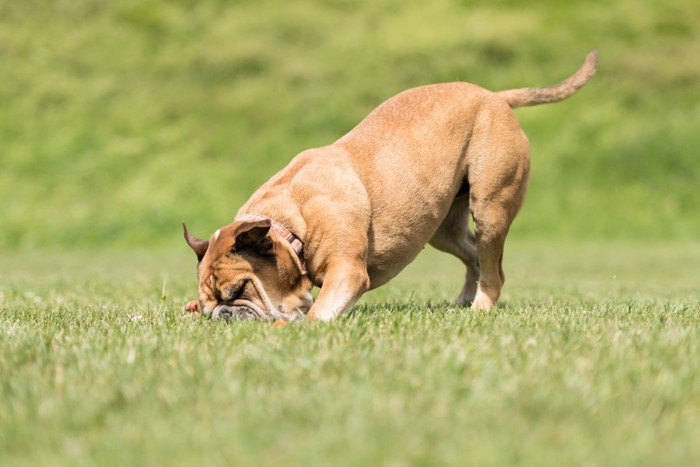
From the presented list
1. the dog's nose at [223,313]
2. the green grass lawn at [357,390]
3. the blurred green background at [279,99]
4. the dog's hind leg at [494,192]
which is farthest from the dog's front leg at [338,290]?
the blurred green background at [279,99]

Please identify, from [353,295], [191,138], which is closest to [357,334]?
[353,295]

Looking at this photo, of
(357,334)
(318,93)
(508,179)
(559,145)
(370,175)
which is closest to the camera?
(357,334)

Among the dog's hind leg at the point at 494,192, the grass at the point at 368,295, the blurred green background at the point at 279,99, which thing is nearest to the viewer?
the grass at the point at 368,295

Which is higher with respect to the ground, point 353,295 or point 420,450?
point 420,450

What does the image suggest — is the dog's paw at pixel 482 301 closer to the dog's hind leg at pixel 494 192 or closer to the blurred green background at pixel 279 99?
the dog's hind leg at pixel 494 192

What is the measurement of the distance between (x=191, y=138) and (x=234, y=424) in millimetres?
22062

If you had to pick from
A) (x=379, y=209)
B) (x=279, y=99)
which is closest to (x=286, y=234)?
(x=379, y=209)

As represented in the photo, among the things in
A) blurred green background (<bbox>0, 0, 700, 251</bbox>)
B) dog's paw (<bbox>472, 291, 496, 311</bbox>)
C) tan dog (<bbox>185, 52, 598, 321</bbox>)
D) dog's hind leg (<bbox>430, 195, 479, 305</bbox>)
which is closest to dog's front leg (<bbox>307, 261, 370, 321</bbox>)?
tan dog (<bbox>185, 52, 598, 321</bbox>)

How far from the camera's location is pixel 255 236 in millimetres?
4715

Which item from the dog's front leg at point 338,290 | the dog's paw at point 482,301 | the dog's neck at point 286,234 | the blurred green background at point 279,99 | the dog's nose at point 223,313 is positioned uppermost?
the dog's neck at point 286,234

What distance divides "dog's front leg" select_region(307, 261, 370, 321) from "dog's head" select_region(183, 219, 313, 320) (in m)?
0.22

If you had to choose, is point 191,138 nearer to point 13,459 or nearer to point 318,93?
point 318,93

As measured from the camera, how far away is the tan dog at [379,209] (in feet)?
16.0

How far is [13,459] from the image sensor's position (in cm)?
228
